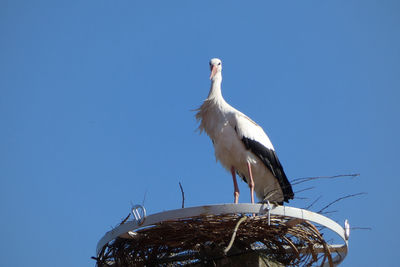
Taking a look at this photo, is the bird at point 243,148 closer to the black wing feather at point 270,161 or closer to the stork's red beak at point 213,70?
the black wing feather at point 270,161

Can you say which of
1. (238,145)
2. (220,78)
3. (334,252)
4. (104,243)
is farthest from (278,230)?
(220,78)

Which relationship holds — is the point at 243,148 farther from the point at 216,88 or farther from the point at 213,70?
the point at 213,70

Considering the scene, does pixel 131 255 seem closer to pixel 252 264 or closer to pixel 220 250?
pixel 220 250

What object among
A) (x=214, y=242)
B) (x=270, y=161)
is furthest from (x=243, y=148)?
(x=214, y=242)

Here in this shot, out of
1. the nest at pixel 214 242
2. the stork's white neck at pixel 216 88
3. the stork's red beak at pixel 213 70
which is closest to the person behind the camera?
the nest at pixel 214 242

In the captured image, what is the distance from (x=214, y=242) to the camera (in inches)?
187

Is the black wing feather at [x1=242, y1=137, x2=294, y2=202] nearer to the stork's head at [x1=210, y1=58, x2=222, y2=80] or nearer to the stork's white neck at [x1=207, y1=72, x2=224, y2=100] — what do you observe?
the stork's white neck at [x1=207, y1=72, x2=224, y2=100]

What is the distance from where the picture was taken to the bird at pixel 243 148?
6.45m

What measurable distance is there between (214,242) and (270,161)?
2032mm

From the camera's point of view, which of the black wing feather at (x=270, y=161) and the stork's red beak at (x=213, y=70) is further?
the stork's red beak at (x=213, y=70)

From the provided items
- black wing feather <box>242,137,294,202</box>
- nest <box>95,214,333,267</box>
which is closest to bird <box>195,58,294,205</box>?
black wing feather <box>242,137,294,202</box>

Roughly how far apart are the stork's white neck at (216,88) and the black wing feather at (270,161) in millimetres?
779

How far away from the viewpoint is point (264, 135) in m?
6.72


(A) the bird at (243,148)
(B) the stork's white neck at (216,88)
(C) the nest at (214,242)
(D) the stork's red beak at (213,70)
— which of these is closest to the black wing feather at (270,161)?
(A) the bird at (243,148)
